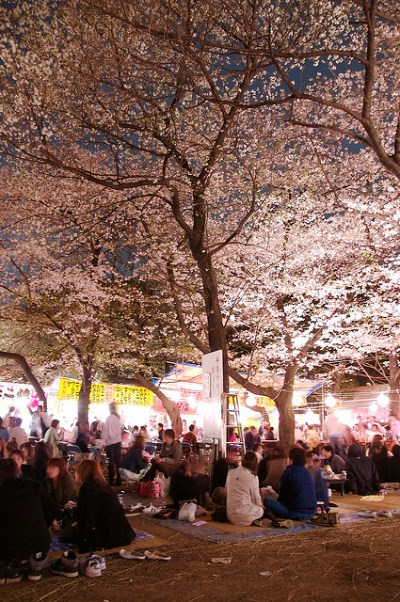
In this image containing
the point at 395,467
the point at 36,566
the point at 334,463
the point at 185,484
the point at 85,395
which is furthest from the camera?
the point at 85,395

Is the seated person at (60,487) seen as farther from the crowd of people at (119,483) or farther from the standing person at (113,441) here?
the standing person at (113,441)

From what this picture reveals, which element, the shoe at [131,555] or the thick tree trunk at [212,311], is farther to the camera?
the thick tree trunk at [212,311]

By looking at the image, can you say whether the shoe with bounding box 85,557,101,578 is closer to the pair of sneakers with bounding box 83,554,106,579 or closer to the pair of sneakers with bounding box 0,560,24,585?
the pair of sneakers with bounding box 83,554,106,579

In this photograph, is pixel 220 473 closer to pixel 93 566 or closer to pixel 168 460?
pixel 168 460

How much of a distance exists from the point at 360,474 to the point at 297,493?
135 inches

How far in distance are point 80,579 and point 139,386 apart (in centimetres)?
1539

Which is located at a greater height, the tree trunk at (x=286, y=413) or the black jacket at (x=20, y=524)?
the tree trunk at (x=286, y=413)

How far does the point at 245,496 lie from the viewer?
281 inches

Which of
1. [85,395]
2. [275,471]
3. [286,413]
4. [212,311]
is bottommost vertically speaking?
[275,471]

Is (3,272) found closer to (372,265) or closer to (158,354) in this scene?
(158,354)

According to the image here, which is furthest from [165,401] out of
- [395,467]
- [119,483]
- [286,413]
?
[395,467]

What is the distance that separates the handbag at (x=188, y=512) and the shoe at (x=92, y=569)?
2725 mm

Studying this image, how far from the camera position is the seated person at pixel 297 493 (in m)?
7.34

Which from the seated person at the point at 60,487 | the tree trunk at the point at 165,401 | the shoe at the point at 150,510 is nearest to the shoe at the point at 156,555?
the seated person at the point at 60,487
